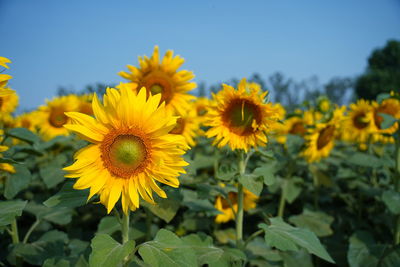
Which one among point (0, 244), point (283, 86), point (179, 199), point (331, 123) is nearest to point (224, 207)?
point (179, 199)

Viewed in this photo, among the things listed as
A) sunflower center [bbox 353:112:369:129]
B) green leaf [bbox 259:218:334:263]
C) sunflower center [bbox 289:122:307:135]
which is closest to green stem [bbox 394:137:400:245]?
sunflower center [bbox 353:112:369:129]

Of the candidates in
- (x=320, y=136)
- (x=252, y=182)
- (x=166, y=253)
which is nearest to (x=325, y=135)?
(x=320, y=136)

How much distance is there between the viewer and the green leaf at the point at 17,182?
87.9 inches

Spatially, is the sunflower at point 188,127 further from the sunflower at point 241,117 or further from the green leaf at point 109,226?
the green leaf at point 109,226

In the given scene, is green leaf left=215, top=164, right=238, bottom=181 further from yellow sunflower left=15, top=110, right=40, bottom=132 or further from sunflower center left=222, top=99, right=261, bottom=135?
yellow sunflower left=15, top=110, right=40, bottom=132

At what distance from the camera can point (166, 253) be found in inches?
62.6

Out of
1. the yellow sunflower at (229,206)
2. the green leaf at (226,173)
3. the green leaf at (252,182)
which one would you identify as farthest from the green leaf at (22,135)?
the yellow sunflower at (229,206)

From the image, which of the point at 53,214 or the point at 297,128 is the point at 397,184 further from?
the point at 53,214

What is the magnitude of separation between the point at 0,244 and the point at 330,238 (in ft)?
10.6

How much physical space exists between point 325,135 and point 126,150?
2554 millimetres

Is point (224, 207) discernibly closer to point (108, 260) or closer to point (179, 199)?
point (179, 199)

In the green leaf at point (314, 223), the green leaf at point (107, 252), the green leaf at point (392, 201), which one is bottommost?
the green leaf at point (314, 223)

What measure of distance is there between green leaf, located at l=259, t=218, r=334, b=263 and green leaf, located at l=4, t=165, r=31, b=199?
65.3 inches

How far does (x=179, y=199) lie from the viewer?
221 centimetres
